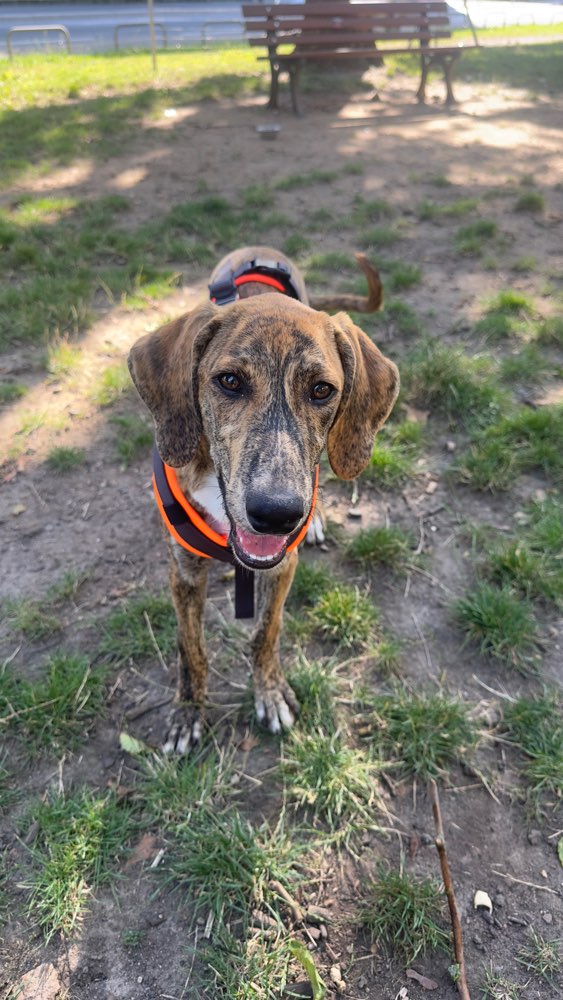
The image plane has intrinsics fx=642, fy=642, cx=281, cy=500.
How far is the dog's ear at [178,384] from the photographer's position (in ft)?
7.57

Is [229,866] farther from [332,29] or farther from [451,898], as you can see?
[332,29]

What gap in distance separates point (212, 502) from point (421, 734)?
1.41 meters

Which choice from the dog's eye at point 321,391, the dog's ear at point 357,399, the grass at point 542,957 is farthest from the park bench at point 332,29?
the grass at point 542,957

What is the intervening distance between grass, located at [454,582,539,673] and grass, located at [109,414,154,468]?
2239 mm

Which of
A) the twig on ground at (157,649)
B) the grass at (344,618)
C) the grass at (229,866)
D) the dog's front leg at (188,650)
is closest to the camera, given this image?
the grass at (229,866)

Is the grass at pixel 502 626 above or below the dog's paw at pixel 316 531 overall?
below

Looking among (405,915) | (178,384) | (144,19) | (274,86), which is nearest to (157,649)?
(178,384)

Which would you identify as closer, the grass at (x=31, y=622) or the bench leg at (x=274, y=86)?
the grass at (x=31, y=622)

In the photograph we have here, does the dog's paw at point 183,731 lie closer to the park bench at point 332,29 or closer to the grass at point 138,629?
the grass at point 138,629

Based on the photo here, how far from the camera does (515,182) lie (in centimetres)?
821

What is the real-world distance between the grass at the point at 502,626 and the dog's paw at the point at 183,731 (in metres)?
1.43

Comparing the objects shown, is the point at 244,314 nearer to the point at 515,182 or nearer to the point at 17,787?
the point at 17,787

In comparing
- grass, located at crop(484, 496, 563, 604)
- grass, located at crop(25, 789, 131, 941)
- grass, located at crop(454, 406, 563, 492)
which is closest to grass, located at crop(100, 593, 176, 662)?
grass, located at crop(25, 789, 131, 941)

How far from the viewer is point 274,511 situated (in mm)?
1840
